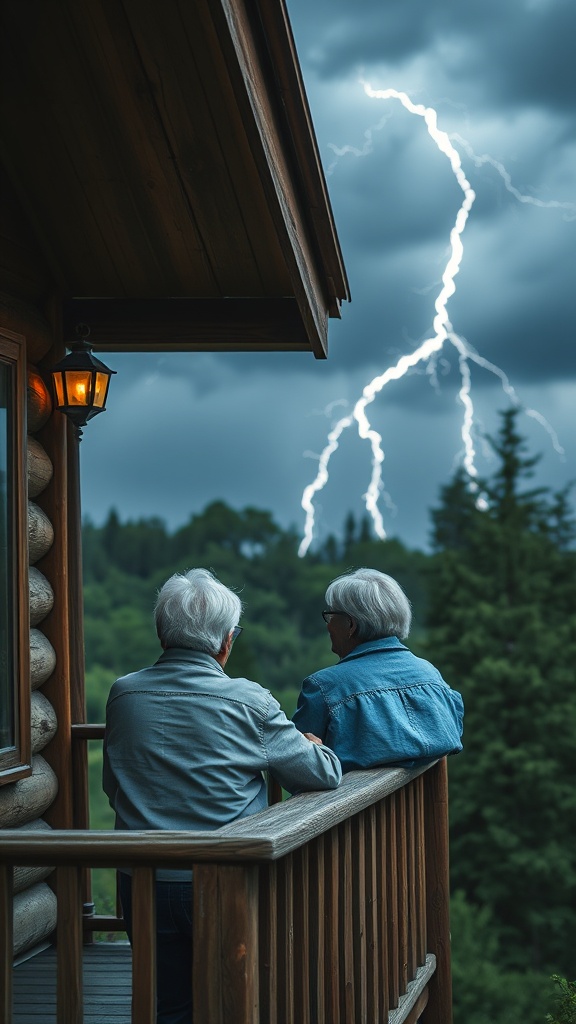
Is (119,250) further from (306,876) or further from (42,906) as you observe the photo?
(306,876)

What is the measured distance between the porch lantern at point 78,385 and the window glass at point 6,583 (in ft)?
1.39

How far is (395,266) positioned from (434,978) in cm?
4798

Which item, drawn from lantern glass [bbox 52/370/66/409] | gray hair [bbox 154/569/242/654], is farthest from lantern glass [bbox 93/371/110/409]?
gray hair [bbox 154/569/242/654]

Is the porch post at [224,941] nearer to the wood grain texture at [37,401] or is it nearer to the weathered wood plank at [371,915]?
the weathered wood plank at [371,915]

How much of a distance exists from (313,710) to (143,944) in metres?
1.44

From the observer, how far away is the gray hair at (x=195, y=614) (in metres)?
2.73

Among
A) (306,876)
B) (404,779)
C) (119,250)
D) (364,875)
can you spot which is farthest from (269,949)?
(119,250)

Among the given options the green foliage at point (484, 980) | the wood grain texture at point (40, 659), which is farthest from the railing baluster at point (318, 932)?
the green foliage at point (484, 980)

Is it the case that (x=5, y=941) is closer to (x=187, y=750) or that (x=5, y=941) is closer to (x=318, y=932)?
(x=187, y=750)

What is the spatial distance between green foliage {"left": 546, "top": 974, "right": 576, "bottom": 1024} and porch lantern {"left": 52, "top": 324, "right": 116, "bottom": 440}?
2704 mm

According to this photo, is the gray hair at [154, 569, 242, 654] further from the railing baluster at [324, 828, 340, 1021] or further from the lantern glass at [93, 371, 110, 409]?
the lantern glass at [93, 371, 110, 409]

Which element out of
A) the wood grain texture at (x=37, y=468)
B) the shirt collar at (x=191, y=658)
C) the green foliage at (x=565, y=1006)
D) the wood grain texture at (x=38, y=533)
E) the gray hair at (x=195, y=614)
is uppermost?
the wood grain texture at (x=37, y=468)

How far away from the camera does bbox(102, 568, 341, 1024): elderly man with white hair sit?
2.62 m

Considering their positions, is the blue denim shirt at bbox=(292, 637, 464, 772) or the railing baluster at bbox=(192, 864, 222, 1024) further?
the blue denim shirt at bbox=(292, 637, 464, 772)
